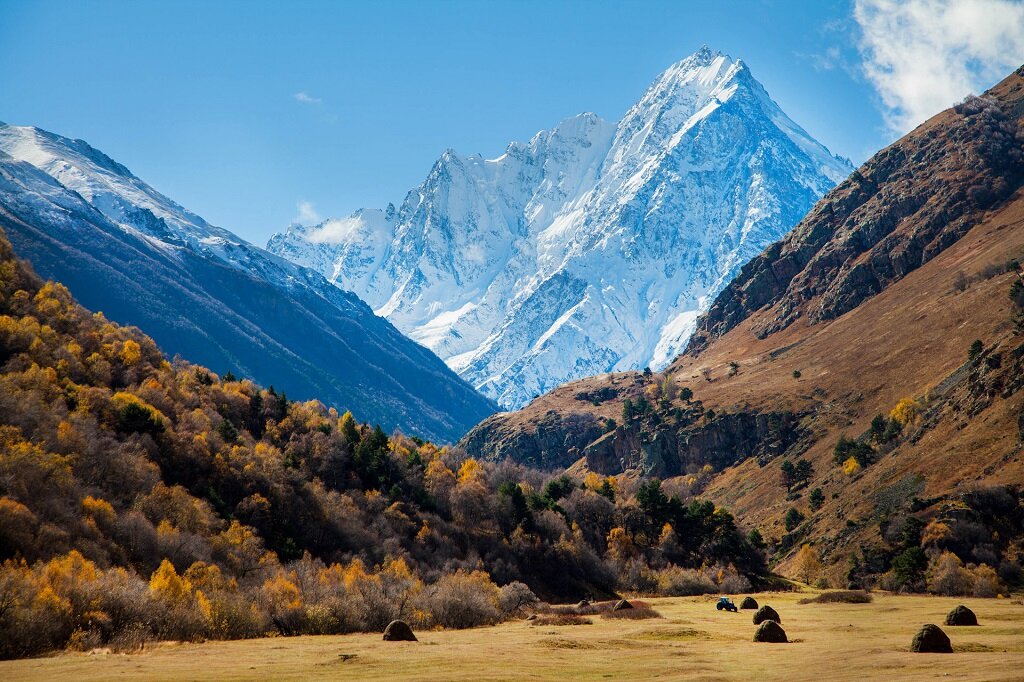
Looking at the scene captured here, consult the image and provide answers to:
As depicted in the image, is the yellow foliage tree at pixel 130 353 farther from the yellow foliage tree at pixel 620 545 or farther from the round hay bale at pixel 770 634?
the round hay bale at pixel 770 634

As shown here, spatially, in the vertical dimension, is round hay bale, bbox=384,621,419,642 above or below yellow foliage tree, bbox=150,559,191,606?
below

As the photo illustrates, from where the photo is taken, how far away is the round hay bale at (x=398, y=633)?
192 feet

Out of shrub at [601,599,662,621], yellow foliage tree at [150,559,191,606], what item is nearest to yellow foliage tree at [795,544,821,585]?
shrub at [601,599,662,621]

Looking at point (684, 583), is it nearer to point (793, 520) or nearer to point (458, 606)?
point (793, 520)

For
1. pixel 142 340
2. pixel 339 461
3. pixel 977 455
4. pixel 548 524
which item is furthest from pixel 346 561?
pixel 977 455

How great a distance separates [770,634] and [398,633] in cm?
2370

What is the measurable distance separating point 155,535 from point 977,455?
367 feet

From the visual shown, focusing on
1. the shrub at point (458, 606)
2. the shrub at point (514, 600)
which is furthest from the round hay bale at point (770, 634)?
the shrub at point (514, 600)

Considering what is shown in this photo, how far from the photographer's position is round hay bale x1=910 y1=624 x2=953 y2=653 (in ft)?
148

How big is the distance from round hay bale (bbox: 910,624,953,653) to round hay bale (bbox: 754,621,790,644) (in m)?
11.7

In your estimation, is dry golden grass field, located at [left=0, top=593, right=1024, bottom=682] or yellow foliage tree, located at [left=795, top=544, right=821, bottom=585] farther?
yellow foliage tree, located at [left=795, top=544, right=821, bottom=585]

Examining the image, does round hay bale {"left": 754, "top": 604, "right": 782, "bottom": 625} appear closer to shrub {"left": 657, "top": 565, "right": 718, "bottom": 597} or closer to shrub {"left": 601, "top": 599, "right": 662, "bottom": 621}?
shrub {"left": 601, "top": 599, "right": 662, "bottom": 621}

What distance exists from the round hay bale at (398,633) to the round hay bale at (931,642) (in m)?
30.3

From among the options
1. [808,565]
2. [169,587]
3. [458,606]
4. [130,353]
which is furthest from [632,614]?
[130,353]
